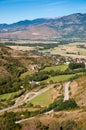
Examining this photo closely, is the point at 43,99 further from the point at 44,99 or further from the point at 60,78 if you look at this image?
the point at 60,78

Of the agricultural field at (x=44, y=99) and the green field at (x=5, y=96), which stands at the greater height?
the agricultural field at (x=44, y=99)

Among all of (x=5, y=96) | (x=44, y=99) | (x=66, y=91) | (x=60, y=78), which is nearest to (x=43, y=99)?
(x=44, y=99)

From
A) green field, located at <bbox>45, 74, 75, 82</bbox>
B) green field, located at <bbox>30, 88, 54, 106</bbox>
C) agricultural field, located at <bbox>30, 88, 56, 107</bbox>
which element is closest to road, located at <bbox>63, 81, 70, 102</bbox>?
agricultural field, located at <bbox>30, 88, 56, 107</bbox>

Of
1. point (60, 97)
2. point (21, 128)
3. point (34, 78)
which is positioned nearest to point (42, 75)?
point (34, 78)

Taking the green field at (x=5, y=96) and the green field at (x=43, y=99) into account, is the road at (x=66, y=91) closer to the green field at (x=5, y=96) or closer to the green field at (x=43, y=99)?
the green field at (x=43, y=99)

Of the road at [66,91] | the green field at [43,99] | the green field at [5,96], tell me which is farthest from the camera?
the green field at [5,96]

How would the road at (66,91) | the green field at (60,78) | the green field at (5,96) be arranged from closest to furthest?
the road at (66,91), the green field at (5,96), the green field at (60,78)

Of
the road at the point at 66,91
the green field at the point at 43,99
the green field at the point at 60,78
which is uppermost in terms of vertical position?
the road at the point at 66,91

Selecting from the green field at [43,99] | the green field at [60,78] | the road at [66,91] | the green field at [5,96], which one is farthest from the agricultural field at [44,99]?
the green field at [60,78]

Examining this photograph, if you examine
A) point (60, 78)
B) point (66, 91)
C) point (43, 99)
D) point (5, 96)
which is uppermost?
point (66, 91)
